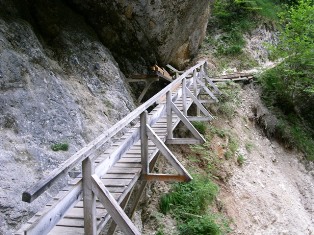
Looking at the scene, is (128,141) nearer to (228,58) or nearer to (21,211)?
(21,211)

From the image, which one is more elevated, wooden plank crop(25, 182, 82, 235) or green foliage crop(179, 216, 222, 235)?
wooden plank crop(25, 182, 82, 235)

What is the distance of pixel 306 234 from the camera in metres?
10.6

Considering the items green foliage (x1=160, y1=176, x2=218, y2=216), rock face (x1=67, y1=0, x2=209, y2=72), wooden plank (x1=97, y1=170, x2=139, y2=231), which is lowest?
green foliage (x1=160, y1=176, x2=218, y2=216)

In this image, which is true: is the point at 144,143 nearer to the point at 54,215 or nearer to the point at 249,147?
the point at 54,215

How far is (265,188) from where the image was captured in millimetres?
11031

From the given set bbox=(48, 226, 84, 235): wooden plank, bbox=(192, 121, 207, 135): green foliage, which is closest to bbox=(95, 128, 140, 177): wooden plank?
bbox=(48, 226, 84, 235): wooden plank

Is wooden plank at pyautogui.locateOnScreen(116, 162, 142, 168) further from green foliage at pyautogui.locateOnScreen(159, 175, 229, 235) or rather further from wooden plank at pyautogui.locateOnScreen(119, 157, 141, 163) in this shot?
green foliage at pyautogui.locateOnScreen(159, 175, 229, 235)

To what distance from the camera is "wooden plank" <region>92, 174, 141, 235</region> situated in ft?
11.4

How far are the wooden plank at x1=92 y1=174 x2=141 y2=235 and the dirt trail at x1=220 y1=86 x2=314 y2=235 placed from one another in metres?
5.76

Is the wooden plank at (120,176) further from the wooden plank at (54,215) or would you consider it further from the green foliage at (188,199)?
the green foliage at (188,199)

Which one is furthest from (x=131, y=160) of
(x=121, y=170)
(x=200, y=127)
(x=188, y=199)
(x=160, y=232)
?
(x=200, y=127)

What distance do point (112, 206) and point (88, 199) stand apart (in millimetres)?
254

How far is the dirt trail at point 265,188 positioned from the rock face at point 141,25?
3783 millimetres

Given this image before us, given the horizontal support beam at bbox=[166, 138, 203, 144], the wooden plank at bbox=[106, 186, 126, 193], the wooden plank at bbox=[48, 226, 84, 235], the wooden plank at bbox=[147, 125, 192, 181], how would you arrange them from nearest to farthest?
the wooden plank at bbox=[48, 226, 84, 235]
the wooden plank at bbox=[106, 186, 126, 193]
the wooden plank at bbox=[147, 125, 192, 181]
the horizontal support beam at bbox=[166, 138, 203, 144]
